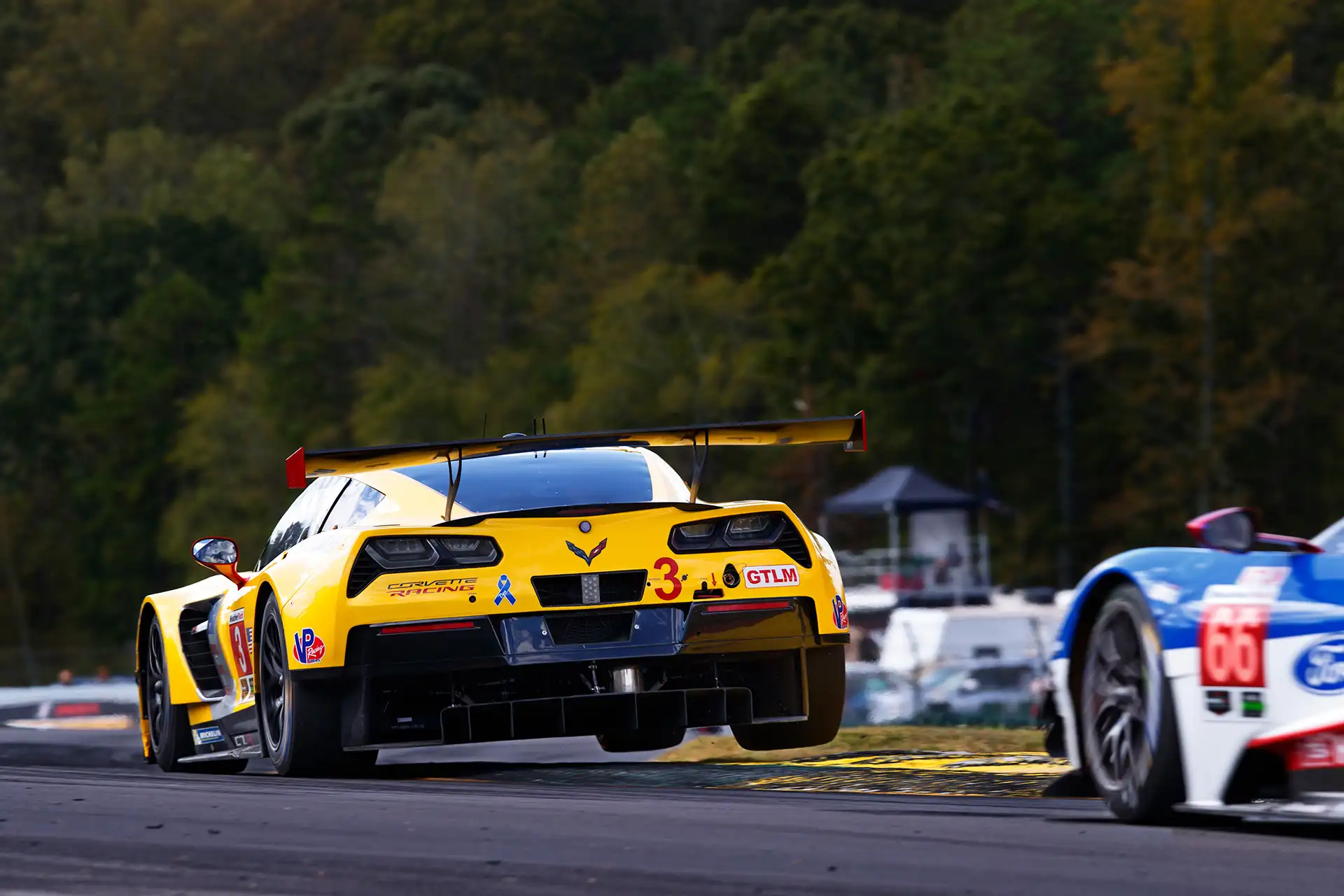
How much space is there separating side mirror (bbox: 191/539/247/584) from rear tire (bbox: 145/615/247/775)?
72 cm

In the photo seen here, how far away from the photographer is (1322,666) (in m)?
6.44

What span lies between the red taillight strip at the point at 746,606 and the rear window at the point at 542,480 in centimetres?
57

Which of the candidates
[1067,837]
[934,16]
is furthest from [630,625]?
[934,16]

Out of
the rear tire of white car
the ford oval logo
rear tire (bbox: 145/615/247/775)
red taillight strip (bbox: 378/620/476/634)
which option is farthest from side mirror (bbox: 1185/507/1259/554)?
rear tire (bbox: 145/615/247/775)

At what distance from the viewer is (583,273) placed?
281ft

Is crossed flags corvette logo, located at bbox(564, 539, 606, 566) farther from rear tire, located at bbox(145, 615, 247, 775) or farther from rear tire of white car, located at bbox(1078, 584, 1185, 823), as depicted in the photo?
rear tire, located at bbox(145, 615, 247, 775)

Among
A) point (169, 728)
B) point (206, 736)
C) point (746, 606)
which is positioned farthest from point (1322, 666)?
point (169, 728)

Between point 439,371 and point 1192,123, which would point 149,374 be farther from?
point 1192,123

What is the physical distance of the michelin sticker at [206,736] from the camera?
10.7m

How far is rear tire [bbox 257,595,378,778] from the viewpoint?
30.2 feet

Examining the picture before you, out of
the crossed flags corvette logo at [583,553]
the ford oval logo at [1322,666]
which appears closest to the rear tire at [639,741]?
the crossed flags corvette logo at [583,553]

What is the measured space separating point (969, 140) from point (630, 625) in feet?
195

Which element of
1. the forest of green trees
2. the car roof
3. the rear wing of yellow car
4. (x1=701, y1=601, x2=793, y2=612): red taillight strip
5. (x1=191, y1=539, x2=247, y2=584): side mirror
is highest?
the forest of green trees

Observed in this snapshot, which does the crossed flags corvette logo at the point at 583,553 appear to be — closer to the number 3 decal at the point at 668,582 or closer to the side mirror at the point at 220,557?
the number 3 decal at the point at 668,582
